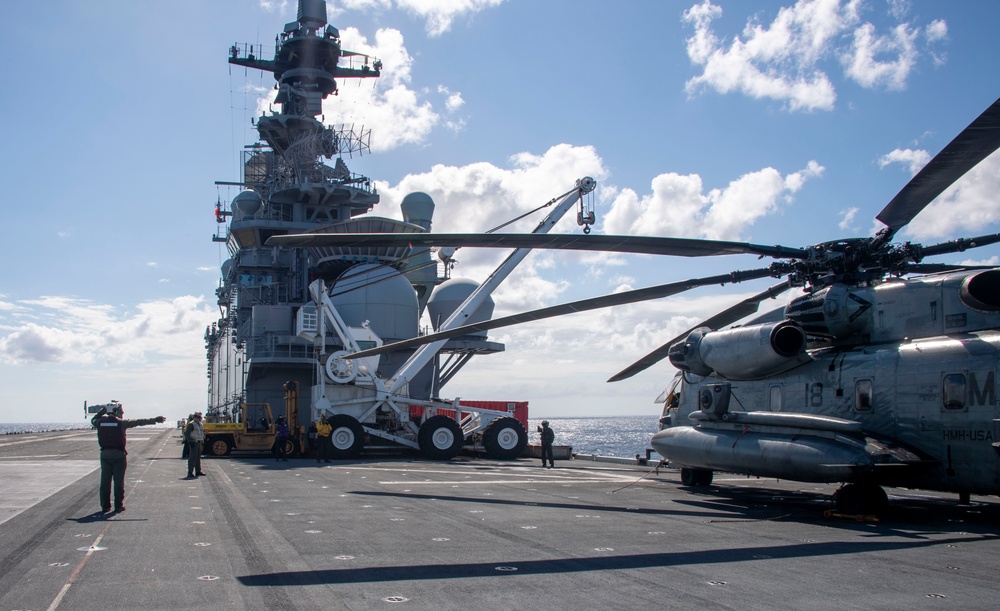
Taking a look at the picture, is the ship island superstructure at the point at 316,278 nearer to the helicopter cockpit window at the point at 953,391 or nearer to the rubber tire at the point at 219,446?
the rubber tire at the point at 219,446

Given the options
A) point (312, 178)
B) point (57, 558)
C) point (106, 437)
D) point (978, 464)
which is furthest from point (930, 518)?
point (312, 178)

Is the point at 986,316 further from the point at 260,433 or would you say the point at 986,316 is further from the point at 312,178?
the point at 312,178

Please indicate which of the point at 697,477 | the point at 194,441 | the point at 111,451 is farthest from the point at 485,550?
the point at 194,441

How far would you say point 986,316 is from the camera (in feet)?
38.7

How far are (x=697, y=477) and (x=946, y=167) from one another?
32.7 feet

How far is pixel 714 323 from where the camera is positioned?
54.6ft

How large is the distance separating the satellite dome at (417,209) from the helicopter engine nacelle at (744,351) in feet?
123

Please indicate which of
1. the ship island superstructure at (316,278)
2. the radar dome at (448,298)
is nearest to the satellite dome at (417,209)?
the ship island superstructure at (316,278)

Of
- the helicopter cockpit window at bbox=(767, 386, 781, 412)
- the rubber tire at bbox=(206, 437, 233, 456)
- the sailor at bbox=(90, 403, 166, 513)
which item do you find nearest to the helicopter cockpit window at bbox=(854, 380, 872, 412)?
the helicopter cockpit window at bbox=(767, 386, 781, 412)

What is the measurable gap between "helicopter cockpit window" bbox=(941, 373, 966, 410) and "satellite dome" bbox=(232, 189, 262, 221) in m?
47.6

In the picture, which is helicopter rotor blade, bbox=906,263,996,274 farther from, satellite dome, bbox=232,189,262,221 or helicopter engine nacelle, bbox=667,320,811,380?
satellite dome, bbox=232,189,262,221

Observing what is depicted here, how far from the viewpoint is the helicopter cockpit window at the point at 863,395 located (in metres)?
12.8

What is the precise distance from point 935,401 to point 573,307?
580 centimetres

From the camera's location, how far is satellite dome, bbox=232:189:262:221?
52312mm
